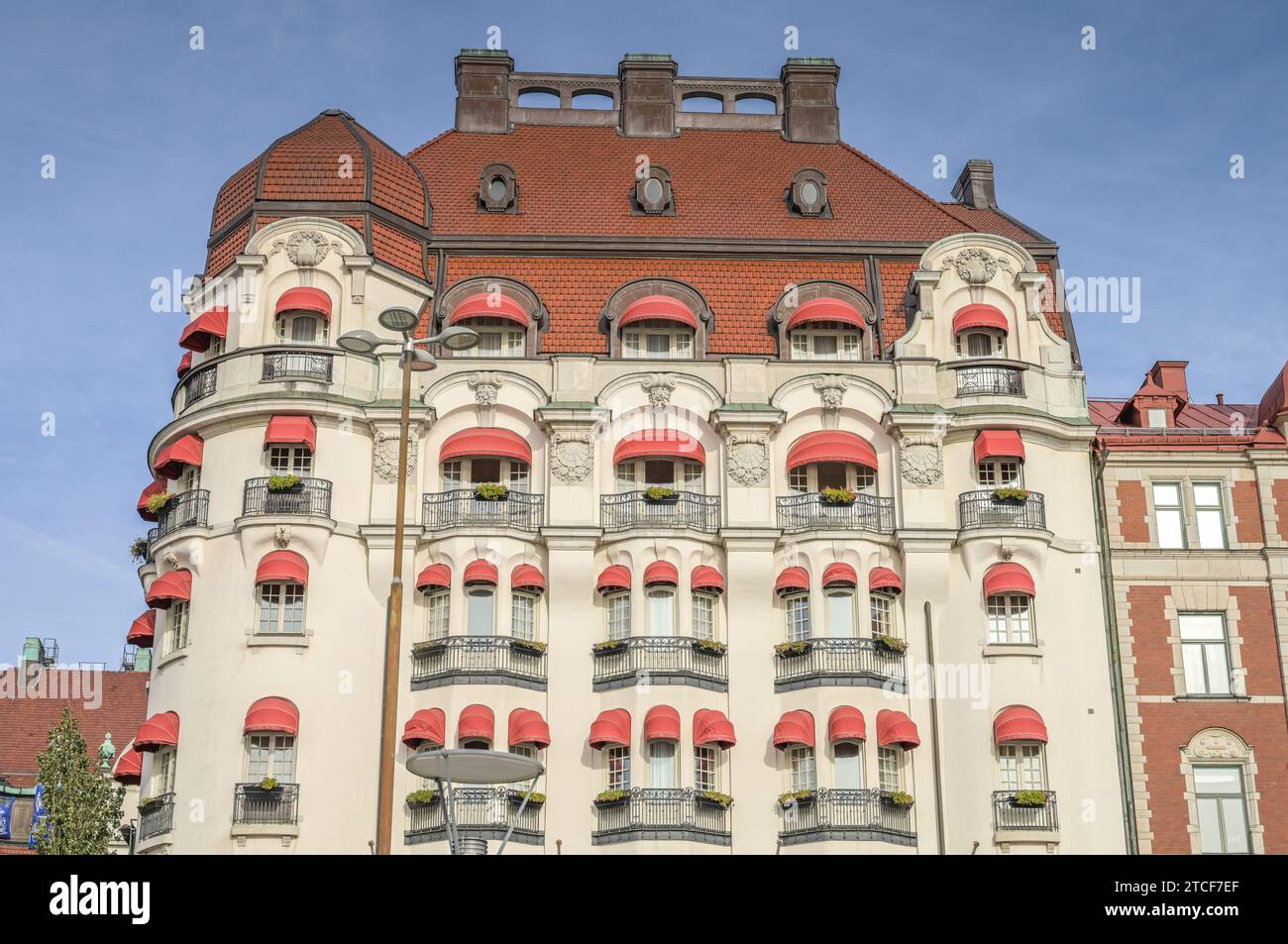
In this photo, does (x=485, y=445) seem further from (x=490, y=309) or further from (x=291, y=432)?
(x=291, y=432)

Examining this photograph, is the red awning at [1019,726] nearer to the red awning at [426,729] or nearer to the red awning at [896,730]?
the red awning at [896,730]

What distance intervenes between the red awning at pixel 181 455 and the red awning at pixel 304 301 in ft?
14.4

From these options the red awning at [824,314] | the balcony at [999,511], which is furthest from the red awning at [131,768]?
the balcony at [999,511]

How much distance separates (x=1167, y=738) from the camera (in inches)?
1871

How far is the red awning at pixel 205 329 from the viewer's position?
50500mm

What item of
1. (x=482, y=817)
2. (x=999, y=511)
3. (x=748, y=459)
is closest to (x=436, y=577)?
(x=482, y=817)

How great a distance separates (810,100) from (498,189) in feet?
41.9

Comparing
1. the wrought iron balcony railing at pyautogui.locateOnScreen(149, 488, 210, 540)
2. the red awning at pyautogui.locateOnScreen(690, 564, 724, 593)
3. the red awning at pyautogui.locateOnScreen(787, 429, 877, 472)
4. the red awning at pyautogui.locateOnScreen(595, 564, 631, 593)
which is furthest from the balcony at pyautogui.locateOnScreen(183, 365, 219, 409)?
the red awning at pyautogui.locateOnScreen(787, 429, 877, 472)

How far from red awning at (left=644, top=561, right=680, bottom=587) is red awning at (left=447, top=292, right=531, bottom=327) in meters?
8.86

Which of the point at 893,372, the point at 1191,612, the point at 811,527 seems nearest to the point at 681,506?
the point at 811,527

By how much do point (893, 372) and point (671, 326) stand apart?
265 inches
